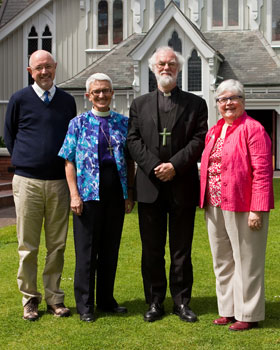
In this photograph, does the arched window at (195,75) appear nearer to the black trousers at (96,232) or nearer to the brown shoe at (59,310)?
the black trousers at (96,232)

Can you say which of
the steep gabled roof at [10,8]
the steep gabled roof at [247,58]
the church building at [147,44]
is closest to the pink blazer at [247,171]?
the church building at [147,44]

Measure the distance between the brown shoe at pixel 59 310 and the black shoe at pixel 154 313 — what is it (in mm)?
773

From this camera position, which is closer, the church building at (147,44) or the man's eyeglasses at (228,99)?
the man's eyeglasses at (228,99)

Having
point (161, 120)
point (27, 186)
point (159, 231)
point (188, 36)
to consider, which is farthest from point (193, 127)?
point (188, 36)

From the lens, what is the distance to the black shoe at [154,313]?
5.83 m

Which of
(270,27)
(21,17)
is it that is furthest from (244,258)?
(21,17)

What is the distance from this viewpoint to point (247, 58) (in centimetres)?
2594

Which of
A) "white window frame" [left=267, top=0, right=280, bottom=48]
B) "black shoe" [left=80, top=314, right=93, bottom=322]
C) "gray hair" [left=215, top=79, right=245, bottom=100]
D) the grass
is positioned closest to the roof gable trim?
"white window frame" [left=267, top=0, right=280, bottom=48]

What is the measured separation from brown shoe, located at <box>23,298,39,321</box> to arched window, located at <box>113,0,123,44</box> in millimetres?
23031

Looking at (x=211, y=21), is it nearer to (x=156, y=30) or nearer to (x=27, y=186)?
(x=156, y=30)

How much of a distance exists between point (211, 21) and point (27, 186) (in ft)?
74.5

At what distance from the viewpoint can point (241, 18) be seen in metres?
26.8

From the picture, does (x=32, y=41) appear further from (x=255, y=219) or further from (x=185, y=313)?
(x=255, y=219)

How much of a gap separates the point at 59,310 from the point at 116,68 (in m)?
21.1
